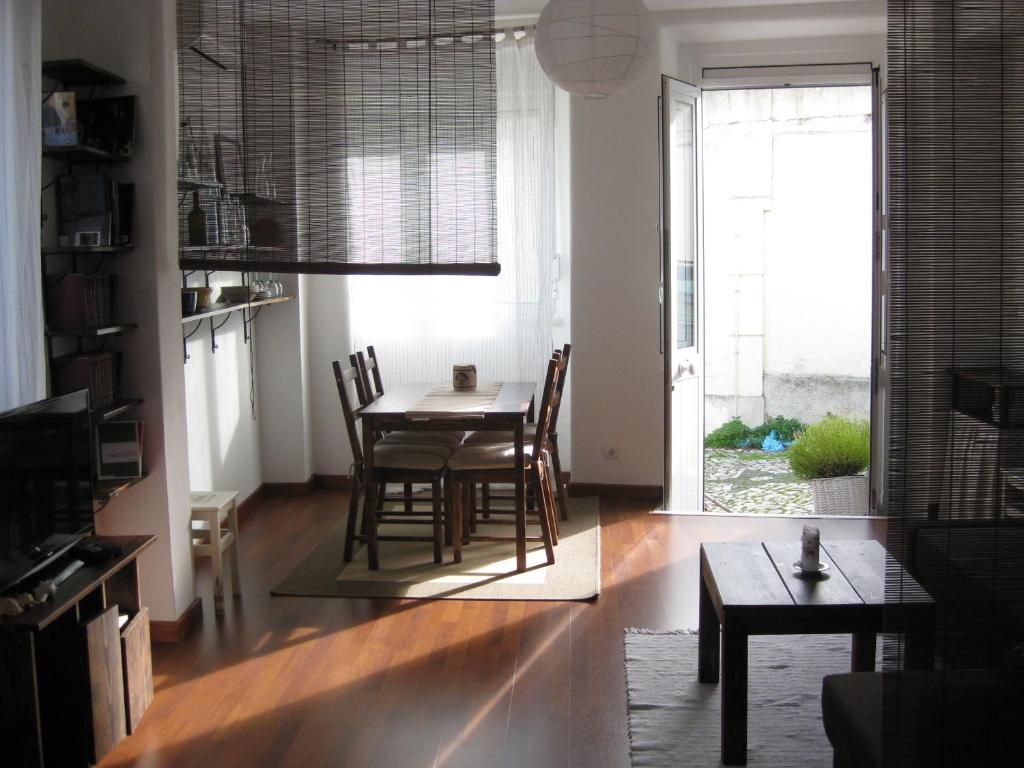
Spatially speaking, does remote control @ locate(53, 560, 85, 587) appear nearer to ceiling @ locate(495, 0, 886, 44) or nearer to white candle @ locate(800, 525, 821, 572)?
white candle @ locate(800, 525, 821, 572)

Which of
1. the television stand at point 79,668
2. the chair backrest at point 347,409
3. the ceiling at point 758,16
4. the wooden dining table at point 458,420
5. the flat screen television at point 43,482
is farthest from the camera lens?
the ceiling at point 758,16

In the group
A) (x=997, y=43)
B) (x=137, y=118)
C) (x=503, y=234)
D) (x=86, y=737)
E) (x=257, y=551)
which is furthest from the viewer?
(x=503, y=234)

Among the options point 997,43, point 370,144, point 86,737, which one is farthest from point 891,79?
point 86,737

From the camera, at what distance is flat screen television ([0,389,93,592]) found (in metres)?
2.70

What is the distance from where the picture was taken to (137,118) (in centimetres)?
349

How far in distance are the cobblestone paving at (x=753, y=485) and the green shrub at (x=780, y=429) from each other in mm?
210

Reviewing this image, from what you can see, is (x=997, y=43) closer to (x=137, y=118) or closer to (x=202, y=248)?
(x=202, y=248)

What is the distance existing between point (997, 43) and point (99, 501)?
2.92 meters

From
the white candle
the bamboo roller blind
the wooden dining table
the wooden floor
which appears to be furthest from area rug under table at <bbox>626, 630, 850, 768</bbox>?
the bamboo roller blind

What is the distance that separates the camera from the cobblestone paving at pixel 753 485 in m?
6.55

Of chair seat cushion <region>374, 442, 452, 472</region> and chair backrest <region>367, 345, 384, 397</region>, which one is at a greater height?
chair backrest <region>367, 345, 384, 397</region>

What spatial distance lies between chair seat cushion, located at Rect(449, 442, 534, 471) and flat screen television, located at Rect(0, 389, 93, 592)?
180 centimetres

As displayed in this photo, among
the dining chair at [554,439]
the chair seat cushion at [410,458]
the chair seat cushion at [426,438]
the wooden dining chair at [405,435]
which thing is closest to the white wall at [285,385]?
the wooden dining chair at [405,435]

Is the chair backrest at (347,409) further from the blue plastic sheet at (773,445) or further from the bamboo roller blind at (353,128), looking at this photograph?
the blue plastic sheet at (773,445)
